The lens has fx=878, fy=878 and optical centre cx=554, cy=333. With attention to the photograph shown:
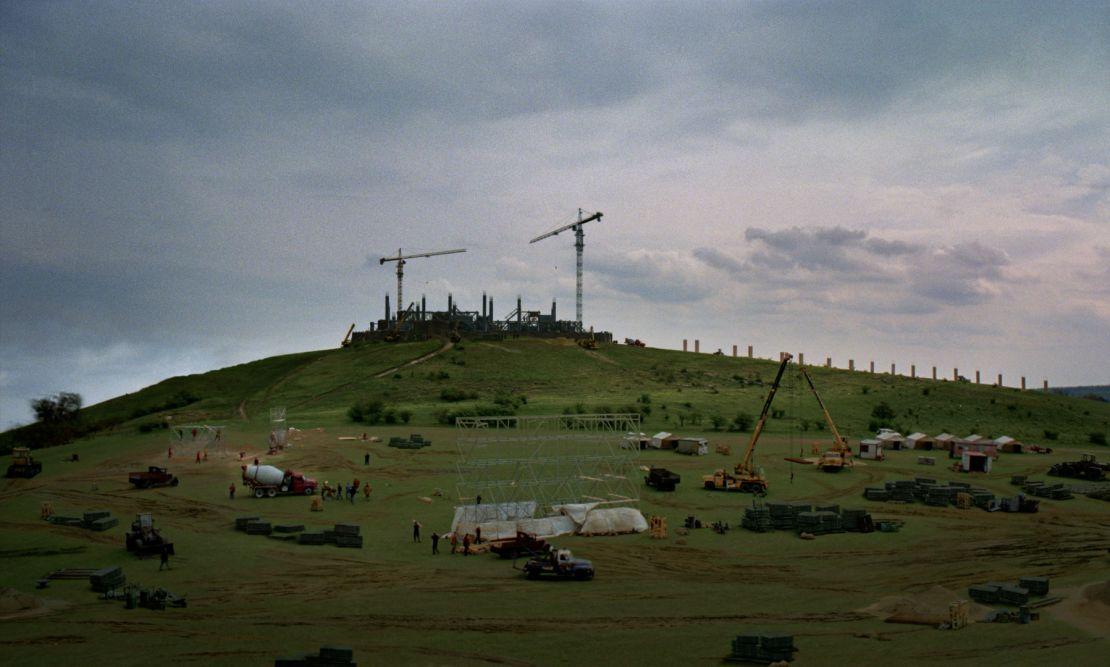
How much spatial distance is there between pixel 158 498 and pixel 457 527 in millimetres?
20814

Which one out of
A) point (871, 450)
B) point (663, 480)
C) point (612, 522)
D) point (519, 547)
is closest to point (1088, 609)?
point (612, 522)

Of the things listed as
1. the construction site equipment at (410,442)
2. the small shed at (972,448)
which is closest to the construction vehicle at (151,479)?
the construction site equipment at (410,442)

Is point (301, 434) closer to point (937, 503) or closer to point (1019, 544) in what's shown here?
point (937, 503)

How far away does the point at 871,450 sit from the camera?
235ft

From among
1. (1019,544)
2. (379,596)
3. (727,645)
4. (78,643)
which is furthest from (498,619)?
(1019,544)

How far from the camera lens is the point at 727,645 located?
25.5 m

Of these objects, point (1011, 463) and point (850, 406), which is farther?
point (850, 406)

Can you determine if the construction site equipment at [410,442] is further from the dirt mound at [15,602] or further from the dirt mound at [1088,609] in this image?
the dirt mound at [1088,609]

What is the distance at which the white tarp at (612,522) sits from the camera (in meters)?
42.4

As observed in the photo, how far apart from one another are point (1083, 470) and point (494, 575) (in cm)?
5048

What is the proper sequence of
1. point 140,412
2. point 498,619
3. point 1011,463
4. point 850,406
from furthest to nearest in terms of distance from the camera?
point 140,412 < point 850,406 < point 1011,463 < point 498,619

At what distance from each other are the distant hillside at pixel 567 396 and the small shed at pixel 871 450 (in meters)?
13.9

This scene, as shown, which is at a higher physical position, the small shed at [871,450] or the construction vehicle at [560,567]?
the small shed at [871,450]

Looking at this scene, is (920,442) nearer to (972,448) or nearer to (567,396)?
(972,448)
